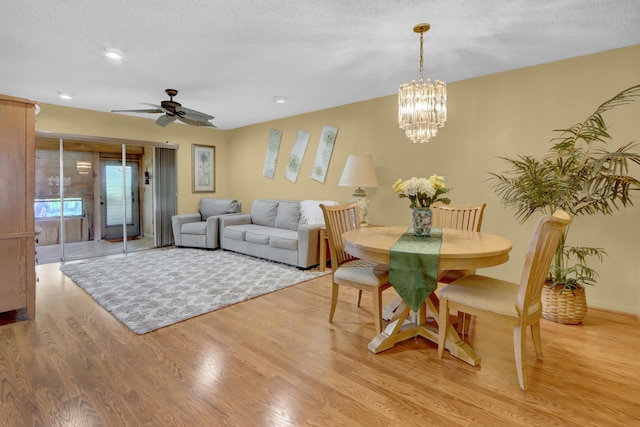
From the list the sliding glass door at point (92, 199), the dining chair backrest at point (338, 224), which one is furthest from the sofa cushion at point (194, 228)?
the dining chair backrest at point (338, 224)

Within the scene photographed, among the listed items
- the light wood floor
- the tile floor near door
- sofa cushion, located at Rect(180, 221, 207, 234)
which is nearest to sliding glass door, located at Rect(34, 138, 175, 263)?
the tile floor near door

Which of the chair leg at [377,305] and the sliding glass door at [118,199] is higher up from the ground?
the sliding glass door at [118,199]

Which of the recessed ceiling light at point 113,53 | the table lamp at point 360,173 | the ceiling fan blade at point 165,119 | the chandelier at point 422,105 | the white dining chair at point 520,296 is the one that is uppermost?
the recessed ceiling light at point 113,53

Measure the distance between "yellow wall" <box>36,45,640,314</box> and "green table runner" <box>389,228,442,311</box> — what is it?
197 cm

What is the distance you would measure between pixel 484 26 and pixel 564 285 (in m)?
2.26

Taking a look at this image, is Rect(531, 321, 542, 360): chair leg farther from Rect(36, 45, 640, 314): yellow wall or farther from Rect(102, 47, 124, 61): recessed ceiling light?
Rect(102, 47, 124, 61): recessed ceiling light

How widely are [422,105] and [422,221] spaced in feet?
3.07

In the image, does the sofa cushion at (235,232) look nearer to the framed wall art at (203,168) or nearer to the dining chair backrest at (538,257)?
the framed wall art at (203,168)

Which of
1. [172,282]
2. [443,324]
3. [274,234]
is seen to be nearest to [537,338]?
[443,324]

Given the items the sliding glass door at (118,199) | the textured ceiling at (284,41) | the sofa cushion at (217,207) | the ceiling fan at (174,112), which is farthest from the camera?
the sofa cushion at (217,207)

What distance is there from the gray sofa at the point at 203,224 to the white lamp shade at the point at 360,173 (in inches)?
104

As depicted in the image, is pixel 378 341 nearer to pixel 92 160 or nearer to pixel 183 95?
pixel 183 95

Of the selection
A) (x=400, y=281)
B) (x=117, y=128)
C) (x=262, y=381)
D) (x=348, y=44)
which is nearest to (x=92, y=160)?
(x=117, y=128)

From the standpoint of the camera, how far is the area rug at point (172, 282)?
9.74ft
